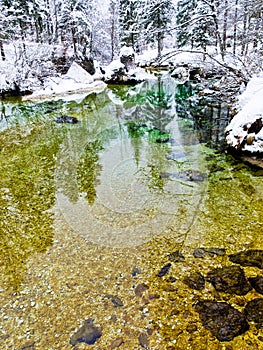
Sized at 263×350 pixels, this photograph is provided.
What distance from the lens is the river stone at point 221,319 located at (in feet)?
8.04

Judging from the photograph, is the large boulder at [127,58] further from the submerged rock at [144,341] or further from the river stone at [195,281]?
the submerged rock at [144,341]

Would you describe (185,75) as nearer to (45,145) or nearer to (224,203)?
(45,145)

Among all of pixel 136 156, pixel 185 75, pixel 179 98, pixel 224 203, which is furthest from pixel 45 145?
pixel 185 75

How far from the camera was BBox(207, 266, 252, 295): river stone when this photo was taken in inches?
114

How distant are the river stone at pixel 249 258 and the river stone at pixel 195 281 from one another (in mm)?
548

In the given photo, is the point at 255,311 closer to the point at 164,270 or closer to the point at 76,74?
the point at 164,270

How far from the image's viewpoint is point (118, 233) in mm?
4004

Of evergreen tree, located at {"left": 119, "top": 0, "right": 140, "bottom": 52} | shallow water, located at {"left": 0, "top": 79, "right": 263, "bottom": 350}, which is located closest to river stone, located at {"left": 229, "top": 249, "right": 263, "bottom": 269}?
shallow water, located at {"left": 0, "top": 79, "right": 263, "bottom": 350}

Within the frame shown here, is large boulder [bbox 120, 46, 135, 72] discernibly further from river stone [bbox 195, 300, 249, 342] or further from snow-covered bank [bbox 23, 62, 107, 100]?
river stone [bbox 195, 300, 249, 342]

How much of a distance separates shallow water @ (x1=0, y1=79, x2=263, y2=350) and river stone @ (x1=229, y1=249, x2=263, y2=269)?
98 mm

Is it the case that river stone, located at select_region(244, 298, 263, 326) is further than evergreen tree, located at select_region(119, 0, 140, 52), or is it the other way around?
evergreen tree, located at select_region(119, 0, 140, 52)

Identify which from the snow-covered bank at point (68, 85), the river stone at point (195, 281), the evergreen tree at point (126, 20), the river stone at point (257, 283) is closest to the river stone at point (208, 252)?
the river stone at point (195, 281)

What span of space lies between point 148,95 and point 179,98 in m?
2.32

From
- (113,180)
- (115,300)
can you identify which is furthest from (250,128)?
(115,300)
